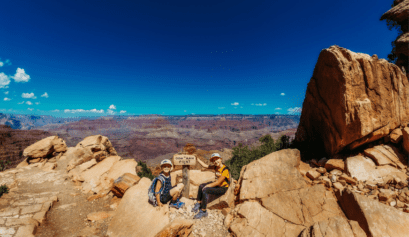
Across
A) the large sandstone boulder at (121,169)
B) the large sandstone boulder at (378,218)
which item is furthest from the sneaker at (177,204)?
the large sandstone boulder at (378,218)

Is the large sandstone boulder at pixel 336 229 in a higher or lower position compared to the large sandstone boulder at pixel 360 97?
lower

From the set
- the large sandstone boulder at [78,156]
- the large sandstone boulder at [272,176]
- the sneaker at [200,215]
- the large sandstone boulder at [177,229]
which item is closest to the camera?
the large sandstone boulder at [177,229]

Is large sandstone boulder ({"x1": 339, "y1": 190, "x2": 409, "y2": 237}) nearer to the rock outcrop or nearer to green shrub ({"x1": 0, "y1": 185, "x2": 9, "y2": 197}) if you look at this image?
the rock outcrop

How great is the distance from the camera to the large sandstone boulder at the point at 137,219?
504 cm

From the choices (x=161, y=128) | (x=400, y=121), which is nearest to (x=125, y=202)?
(x=400, y=121)

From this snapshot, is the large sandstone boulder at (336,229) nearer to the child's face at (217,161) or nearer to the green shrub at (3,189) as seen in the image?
the child's face at (217,161)

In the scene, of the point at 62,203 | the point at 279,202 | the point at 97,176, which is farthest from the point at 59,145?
the point at 279,202

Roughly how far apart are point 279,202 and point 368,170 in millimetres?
4079

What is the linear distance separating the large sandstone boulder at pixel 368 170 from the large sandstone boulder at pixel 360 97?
79 centimetres

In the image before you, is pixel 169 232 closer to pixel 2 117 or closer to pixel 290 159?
pixel 290 159

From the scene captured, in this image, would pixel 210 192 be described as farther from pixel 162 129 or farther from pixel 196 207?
pixel 162 129

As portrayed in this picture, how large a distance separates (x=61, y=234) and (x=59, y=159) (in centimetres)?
915

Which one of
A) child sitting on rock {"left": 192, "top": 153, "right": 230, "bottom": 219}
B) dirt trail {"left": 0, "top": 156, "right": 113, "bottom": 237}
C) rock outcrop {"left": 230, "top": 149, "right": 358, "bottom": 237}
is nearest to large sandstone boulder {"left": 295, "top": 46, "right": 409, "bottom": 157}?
rock outcrop {"left": 230, "top": 149, "right": 358, "bottom": 237}

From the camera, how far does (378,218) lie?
4.00m
